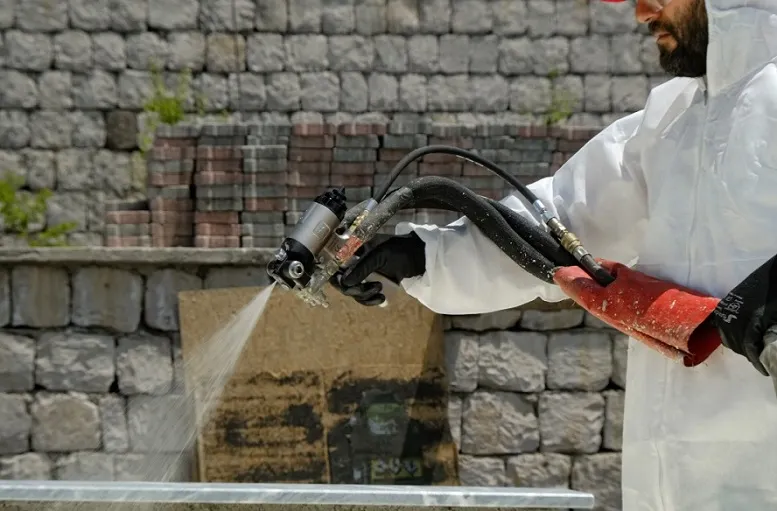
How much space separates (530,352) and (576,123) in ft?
15.6

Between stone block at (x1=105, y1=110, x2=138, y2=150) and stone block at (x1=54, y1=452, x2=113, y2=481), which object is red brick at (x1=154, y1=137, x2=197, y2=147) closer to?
stone block at (x1=105, y1=110, x2=138, y2=150)

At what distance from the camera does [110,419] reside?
4566 mm

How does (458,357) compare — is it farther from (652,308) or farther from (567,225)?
(652,308)

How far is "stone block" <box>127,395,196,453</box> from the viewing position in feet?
14.7

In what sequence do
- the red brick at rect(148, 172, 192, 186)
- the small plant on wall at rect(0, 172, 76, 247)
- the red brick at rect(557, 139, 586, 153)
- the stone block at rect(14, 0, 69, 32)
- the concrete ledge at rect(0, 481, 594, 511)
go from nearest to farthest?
the concrete ledge at rect(0, 481, 594, 511) < the red brick at rect(148, 172, 192, 186) < the red brick at rect(557, 139, 586, 153) < the small plant on wall at rect(0, 172, 76, 247) < the stone block at rect(14, 0, 69, 32)

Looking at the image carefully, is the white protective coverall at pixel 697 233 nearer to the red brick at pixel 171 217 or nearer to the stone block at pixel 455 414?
the stone block at pixel 455 414

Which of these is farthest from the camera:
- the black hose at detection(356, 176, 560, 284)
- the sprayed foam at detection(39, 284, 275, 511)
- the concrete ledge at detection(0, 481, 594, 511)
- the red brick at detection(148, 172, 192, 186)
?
the red brick at detection(148, 172, 192, 186)

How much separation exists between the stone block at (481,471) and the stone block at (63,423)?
1934mm

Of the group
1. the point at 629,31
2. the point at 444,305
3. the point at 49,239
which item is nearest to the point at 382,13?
the point at 629,31

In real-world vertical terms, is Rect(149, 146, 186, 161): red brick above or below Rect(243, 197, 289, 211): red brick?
above

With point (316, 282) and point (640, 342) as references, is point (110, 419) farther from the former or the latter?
point (640, 342)

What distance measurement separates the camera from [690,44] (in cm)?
204

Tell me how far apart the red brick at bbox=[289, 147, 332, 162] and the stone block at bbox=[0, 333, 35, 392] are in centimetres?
288

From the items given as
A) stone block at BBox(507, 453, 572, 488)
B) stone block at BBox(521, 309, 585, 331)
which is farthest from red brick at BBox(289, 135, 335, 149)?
stone block at BBox(507, 453, 572, 488)
